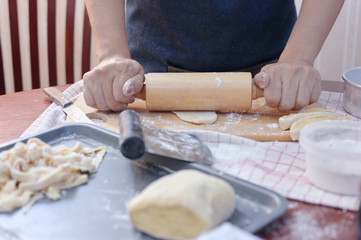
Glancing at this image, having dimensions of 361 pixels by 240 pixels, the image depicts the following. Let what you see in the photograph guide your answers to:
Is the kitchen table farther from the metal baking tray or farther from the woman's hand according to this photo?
the woman's hand

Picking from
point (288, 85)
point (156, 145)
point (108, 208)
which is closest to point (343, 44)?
point (288, 85)

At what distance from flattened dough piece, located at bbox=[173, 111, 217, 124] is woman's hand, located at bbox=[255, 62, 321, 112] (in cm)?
17

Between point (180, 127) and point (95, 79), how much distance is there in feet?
1.08

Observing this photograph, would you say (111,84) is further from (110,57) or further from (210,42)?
(210,42)

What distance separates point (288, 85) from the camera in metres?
1.41

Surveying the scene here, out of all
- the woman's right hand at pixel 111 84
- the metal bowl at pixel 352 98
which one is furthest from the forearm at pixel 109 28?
the metal bowl at pixel 352 98

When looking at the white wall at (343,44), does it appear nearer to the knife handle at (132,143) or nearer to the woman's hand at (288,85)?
the woman's hand at (288,85)

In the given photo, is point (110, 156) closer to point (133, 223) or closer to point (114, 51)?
point (133, 223)

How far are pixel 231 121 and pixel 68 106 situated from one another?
52cm

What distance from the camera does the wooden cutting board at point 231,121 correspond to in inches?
52.1

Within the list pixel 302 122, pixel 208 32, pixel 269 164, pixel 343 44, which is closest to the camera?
pixel 269 164

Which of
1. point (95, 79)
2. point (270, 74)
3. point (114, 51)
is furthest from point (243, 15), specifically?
point (95, 79)

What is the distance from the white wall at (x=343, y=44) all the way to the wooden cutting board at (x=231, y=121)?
5.66 feet

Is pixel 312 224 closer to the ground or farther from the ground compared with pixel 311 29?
closer to the ground
